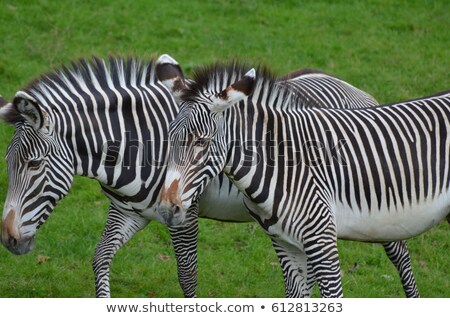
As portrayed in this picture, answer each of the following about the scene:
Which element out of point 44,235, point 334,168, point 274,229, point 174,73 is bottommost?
point 44,235

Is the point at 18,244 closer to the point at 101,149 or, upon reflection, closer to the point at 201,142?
the point at 101,149

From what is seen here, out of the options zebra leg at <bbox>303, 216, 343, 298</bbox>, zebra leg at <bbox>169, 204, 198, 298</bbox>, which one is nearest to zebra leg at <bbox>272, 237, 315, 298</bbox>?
zebra leg at <bbox>303, 216, 343, 298</bbox>

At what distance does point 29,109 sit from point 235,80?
5.64 ft

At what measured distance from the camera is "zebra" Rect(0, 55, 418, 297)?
7.14 m

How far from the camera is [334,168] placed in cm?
726

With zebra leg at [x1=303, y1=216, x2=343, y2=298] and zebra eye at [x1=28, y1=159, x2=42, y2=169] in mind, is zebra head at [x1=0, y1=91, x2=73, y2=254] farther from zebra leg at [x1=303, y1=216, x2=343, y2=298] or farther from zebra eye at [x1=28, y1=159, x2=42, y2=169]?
zebra leg at [x1=303, y1=216, x2=343, y2=298]

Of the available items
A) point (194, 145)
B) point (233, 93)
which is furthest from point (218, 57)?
point (194, 145)

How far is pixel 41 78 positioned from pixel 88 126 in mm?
700

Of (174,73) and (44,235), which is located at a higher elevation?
(174,73)

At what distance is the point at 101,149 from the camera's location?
7.61 meters

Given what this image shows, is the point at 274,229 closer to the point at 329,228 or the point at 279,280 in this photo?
the point at 329,228

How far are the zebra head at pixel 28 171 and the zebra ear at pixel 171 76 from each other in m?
1.03

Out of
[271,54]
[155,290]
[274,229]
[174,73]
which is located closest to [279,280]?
[155,290]

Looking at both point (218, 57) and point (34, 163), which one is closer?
point (34, 163)
